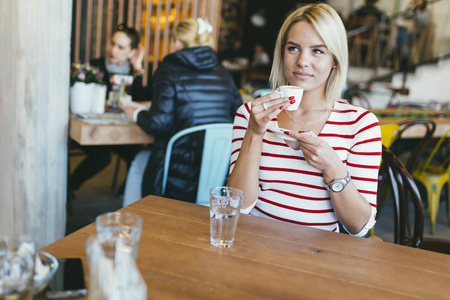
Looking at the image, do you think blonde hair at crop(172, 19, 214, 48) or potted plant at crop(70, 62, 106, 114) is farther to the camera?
blonde hair at crop(172, 19, 214, 48)

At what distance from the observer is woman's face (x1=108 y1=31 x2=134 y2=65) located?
11.9 feet

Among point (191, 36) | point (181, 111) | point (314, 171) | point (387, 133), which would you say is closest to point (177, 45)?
point (191, 36)

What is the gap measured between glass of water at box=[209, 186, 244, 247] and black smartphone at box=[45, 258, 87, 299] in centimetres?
32

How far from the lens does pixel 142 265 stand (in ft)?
3.23

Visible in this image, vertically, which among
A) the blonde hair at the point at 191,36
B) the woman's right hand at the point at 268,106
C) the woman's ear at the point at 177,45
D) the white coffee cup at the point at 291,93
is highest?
the blonde hair at the point at 191,36

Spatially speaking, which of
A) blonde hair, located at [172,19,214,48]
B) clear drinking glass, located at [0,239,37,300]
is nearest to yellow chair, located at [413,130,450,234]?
blonde hair, located at [172,19,214,48]

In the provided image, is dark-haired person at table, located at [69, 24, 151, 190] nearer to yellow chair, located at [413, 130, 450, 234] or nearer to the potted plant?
the potted plant

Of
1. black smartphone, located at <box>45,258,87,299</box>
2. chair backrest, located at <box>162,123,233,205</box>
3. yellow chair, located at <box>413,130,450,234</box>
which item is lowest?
yellow chair, located at <box>413,130,450,234</box>

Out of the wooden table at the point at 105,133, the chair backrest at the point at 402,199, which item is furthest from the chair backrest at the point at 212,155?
the chair backrest at the point at 402,199

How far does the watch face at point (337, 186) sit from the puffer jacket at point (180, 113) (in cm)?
115

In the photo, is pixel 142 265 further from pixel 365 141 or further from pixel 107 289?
pixel 365 141

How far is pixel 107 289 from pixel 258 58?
33.1 ft

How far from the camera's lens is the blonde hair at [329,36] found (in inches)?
61.6

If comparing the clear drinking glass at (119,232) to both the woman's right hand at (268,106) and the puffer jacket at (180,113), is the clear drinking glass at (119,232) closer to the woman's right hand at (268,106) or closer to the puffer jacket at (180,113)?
the woman's right hand at (268,106)
